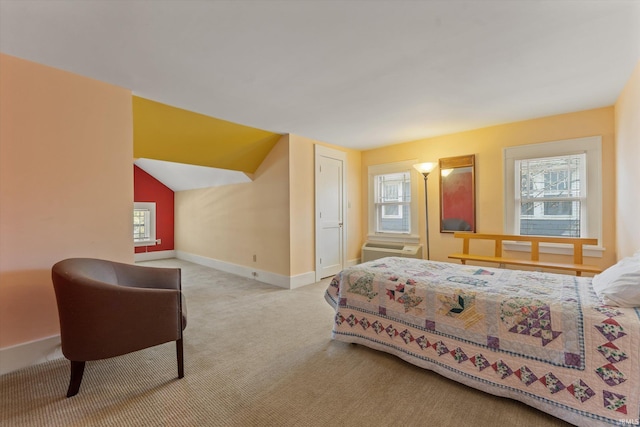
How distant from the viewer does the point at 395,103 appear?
2.96m

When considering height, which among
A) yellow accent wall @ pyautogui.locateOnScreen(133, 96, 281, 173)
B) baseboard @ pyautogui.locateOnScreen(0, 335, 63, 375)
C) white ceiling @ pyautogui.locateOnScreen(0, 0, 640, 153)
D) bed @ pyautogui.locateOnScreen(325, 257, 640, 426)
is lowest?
baseboard @ pyautogui.locateOnScreen(0, 335, 63, 375)

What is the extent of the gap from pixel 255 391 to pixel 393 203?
3.88 m

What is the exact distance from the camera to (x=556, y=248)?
3.34 m

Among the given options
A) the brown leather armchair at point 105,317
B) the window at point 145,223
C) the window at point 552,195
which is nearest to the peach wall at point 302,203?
the brown leather armchair at point 105,317

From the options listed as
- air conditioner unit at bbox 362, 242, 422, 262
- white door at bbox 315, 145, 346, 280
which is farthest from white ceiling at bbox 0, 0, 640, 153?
air conditioner unit at bbox 362, 242, 422, 262

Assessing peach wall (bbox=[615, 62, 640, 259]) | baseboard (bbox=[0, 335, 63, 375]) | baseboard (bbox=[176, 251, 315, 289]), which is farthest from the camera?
baseboard (bbox=[176, 251, 315, 289])

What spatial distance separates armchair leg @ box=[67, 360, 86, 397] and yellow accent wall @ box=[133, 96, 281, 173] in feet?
7.84

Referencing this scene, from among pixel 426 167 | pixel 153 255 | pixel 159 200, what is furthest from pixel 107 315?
pixel 159 200

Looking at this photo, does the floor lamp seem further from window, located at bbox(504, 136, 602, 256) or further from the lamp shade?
window, located at bbox(504, 136, 602, 256)

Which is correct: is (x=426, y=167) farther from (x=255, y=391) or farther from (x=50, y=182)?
(x=50, y=182)

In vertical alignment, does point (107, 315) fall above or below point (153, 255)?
above

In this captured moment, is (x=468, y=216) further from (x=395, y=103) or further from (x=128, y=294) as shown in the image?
(x=128, y=294)

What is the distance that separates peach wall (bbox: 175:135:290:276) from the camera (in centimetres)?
413

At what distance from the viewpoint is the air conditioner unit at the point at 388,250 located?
442 centimetres
